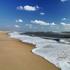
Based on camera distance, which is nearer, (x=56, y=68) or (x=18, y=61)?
(x=56, y=68)

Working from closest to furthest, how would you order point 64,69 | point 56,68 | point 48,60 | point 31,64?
point 64,69, point 56,68, point 31,64, point 48,60

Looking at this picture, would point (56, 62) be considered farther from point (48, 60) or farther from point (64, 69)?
point (64, 69)

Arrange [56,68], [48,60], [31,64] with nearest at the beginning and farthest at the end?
[56,68]
[31,64]
[48,60]

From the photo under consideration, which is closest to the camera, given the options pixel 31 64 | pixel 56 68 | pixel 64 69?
pixel 64 69

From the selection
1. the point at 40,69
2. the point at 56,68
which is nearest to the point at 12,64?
the point at 40,69

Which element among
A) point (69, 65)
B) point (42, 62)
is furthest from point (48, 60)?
point (69, 65)

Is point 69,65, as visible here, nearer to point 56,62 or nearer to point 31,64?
point 56,62

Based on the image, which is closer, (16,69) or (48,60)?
(16,69)

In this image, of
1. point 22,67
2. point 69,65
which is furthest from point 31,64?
point 69,65
